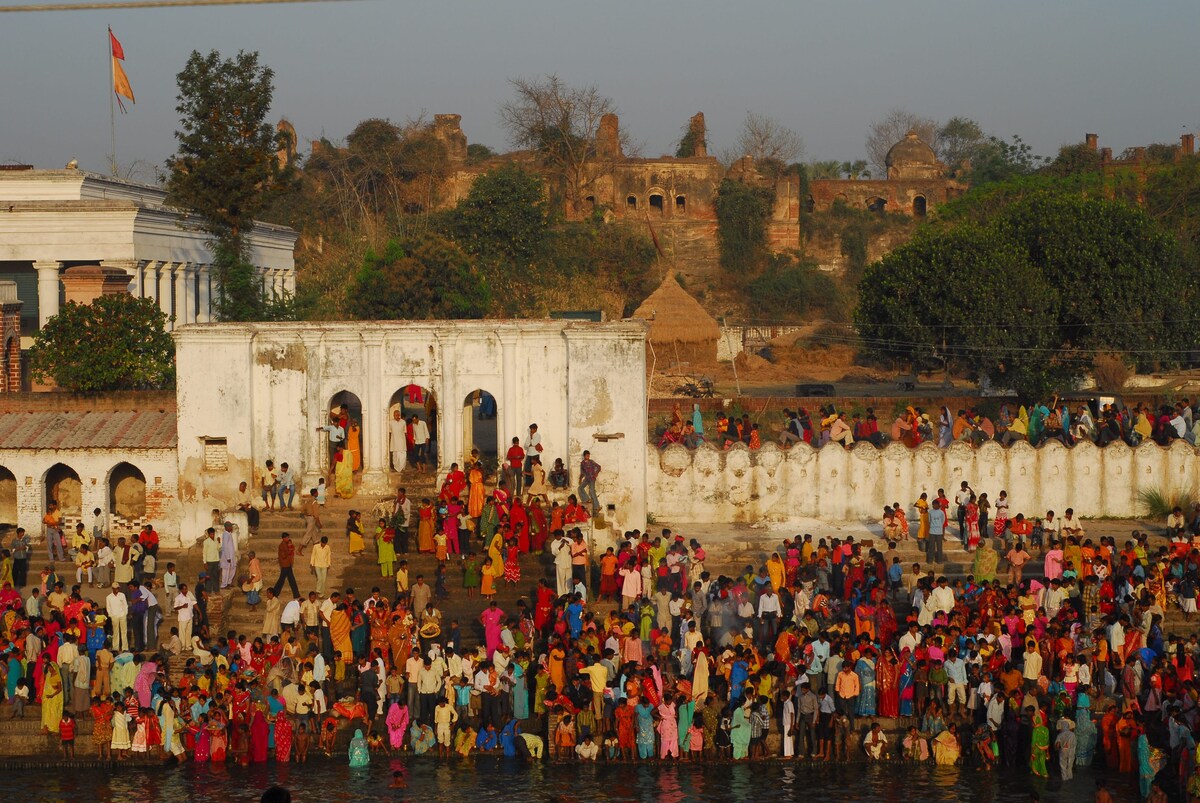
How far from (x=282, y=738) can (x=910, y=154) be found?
210 feet

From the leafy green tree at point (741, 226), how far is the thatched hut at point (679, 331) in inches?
652

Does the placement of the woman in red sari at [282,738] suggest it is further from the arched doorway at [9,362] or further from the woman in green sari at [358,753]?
the arched doorway at [9,362]

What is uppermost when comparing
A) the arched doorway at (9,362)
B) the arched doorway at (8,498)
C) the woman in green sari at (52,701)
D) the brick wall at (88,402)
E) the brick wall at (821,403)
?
the arched doorway at (9,362)

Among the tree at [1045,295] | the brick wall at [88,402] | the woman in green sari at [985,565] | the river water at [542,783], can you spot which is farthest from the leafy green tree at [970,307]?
the river water at [542,783]

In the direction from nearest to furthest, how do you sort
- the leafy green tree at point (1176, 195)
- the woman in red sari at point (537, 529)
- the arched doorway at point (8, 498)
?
the woman in red sari at point (537, 529), the arched doorway at point (8, 498), the leafy green tree at point (1176, 195)

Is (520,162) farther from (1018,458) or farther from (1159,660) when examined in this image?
(1159,660)

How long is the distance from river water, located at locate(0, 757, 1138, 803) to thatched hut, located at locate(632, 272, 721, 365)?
29.1 meters

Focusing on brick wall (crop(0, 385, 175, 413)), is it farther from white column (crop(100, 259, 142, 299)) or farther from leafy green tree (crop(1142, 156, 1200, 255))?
leafy green tree (crop(1142, 156, 1200, 255))

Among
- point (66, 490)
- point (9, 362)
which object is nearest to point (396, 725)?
point (66, 490)

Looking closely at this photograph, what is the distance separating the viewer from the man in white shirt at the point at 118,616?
18.8 metres

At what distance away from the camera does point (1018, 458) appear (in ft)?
79.0

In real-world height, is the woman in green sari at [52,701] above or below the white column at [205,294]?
below

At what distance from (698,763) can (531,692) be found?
6.63 ft

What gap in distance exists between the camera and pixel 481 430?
30.7m
